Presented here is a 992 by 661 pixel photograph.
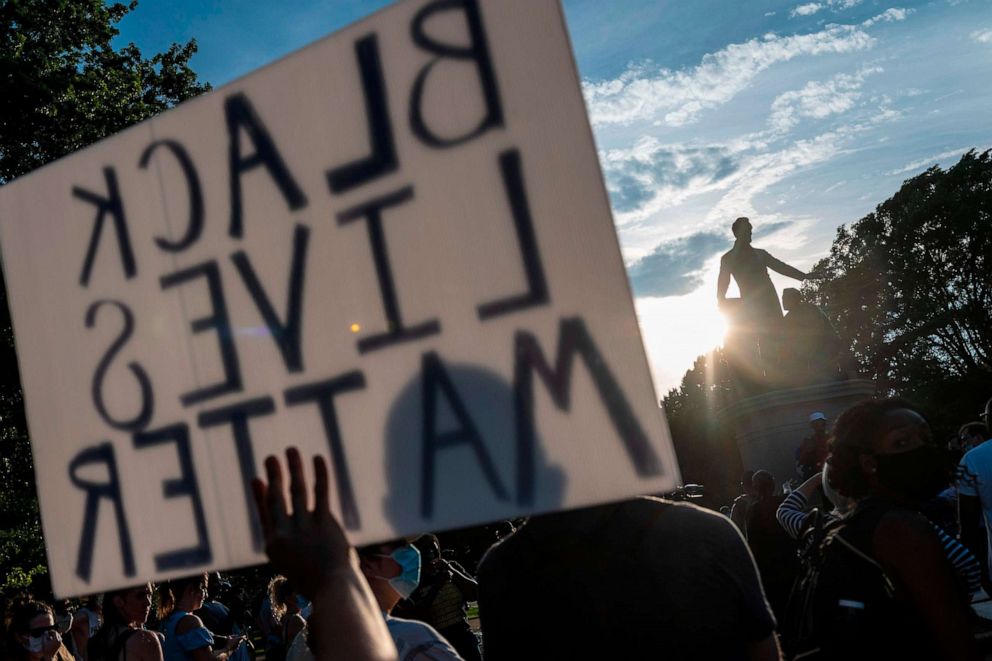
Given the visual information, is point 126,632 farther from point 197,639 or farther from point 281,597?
point 281,597

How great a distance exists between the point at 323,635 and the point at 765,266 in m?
9.88

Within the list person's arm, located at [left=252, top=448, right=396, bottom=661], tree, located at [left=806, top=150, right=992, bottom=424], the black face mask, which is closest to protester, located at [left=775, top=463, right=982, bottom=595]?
the black face mask

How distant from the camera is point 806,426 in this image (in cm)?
975

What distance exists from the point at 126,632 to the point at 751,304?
27.2 ft

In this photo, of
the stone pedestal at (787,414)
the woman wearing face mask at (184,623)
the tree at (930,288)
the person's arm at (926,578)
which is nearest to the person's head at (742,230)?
the stone pedestal at (787,414)

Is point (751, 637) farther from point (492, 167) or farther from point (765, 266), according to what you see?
point (765, 266)

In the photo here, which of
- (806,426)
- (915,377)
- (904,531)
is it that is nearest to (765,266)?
(806,426)

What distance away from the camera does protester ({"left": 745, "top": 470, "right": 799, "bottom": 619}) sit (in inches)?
207

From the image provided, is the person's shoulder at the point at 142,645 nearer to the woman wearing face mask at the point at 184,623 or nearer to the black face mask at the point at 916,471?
the woman wearing face mask at the point at 184,623

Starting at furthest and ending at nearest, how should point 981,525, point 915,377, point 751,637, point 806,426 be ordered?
point 915,377 → point 806,426 → point 981,525 → point 751,637

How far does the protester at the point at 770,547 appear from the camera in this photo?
525cm

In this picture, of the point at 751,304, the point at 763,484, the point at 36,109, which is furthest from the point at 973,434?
the point at 36,109

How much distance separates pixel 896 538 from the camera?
2295mm

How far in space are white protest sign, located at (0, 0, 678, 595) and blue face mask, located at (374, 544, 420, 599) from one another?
1.74m
